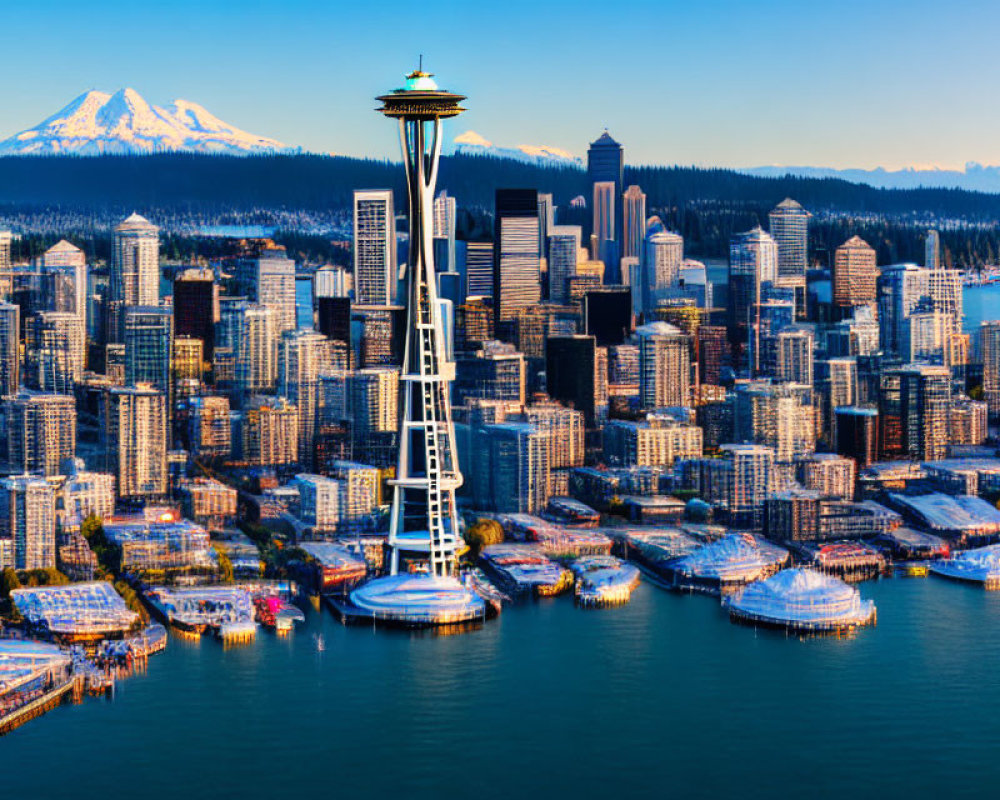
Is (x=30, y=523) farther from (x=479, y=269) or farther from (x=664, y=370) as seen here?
(x=479, y=269)

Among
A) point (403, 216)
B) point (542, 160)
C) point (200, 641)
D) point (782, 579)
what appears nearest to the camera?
point (200, 641)

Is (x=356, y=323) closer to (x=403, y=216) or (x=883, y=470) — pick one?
(x=403, y=216)

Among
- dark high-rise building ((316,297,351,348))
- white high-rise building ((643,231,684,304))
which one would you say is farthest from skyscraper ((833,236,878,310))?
dark high-rise building ((316,297,351,348))

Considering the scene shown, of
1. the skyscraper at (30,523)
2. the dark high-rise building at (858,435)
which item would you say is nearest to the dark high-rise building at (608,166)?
the dark high-rise building at (858,435)

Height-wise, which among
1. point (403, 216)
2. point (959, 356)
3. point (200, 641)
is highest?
point (403, 216)

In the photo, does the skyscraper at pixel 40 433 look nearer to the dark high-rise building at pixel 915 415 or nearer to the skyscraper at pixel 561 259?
the dark high-rise building at pixel 915 415

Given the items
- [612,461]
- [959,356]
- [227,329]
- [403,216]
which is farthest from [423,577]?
[403,216]

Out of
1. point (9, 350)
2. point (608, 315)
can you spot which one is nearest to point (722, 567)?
point (9, 350)
